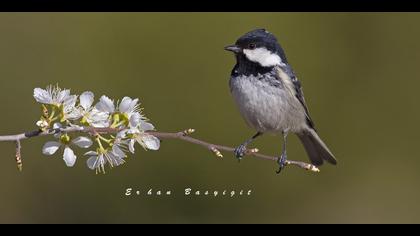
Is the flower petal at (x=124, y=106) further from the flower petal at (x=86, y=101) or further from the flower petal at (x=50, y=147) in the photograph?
the flower petal at (x=50, y=147)

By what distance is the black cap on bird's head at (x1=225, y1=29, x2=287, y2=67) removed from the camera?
383 centimetres

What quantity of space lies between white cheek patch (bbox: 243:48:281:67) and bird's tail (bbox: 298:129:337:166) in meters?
0.66

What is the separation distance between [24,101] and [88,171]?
0.75 m

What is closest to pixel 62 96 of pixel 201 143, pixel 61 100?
pixel 61 100

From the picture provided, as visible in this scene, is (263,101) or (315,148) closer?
(263,101)

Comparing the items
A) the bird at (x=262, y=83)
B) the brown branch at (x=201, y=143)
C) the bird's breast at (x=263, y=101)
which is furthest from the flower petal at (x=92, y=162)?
the bird's breast at (x=263, y=101)

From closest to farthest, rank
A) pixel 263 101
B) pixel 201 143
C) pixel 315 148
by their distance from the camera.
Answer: pixel 201 143 < pixel 263 101 < pixel 315 148

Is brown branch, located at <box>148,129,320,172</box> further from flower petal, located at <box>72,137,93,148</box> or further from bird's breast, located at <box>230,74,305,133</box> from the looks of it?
bird's breast, located at <box>230,74,305,133</box>

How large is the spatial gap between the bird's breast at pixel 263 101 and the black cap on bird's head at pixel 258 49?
0.10 m

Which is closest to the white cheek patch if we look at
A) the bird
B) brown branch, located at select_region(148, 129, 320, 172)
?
the bird

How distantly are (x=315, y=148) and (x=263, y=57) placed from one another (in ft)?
2.87

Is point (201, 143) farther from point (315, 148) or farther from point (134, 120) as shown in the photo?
point (315, 148)

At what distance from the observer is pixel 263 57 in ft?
12.6

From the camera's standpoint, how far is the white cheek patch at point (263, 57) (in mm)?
3822
